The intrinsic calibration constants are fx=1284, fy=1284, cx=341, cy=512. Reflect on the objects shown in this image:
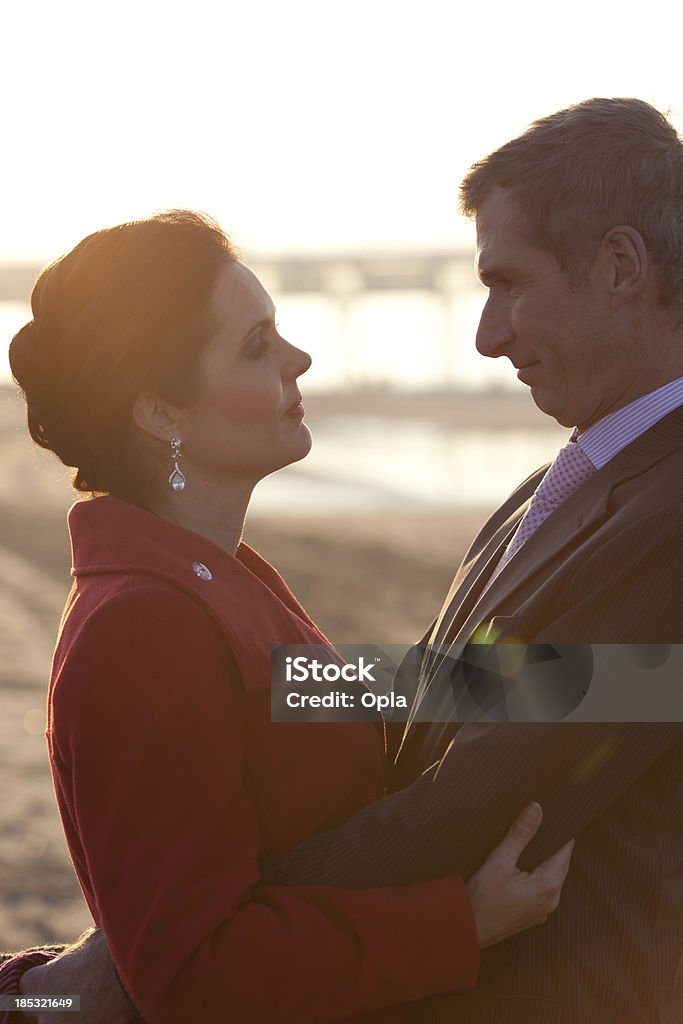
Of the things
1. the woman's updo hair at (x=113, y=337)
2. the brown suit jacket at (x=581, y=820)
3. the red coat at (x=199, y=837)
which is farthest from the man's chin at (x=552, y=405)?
the red coat at (x=199, y=837)

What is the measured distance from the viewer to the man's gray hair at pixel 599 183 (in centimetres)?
206

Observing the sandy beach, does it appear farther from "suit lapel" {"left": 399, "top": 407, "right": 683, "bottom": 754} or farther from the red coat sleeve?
"suit lapel" {"left": 399, "top": 407, "right": 683, "bottom": 754}

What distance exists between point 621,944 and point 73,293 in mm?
1259

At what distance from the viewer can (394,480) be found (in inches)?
602

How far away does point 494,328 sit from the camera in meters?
2.25

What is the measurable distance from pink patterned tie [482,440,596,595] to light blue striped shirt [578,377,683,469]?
0.02 m

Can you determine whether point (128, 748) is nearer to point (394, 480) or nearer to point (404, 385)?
point (394, 480)

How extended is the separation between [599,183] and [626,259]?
0.13 meters

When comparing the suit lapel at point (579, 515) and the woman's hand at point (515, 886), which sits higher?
the suit lapel at point (579, 515)

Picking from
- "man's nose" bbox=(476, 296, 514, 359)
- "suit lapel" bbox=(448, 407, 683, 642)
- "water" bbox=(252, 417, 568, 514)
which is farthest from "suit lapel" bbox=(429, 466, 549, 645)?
"water" bbox=(252, 417, 568, 514)

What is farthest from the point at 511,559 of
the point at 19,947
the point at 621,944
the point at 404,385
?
the point at 404,385

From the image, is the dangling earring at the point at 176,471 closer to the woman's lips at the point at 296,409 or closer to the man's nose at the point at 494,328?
the woman's lips at the point at 296,409

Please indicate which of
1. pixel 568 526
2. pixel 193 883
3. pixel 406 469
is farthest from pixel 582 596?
pixel 406 469

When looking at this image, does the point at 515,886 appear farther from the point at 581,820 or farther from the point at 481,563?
the point at 481,563
